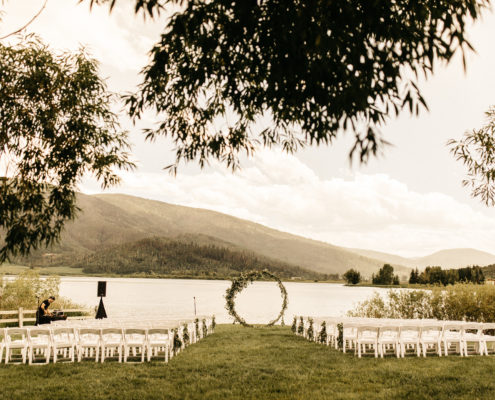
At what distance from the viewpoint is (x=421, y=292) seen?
72.1 ft

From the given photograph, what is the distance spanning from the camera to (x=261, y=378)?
10.1 meters

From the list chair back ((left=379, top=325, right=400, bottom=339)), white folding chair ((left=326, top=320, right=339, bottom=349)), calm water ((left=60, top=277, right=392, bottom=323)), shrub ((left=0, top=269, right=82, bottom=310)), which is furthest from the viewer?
calm water ((left=60, top=277, right=392, bottom=323))

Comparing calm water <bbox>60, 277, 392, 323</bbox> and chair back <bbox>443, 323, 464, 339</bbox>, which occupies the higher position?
chair back <bbox>443, 323, 464, 339</bbox>

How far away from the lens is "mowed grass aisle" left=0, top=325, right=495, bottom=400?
28.3 feet

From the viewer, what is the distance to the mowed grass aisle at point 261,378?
8633 mm

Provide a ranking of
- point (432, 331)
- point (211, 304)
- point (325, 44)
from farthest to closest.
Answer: point (211, 304)
point (432, 331)
point (325, 44)

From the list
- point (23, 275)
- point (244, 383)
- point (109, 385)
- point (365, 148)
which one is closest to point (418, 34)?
point (365, 148)

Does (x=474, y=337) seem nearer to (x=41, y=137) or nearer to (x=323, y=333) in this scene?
(x=323, y=333)

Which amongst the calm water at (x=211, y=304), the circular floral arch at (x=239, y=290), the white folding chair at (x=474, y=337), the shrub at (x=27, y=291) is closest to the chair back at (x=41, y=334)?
the calm water at (x=211, y=304)

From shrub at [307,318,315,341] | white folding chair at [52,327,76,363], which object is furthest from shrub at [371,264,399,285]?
white folding chair at [52,327,76,363]

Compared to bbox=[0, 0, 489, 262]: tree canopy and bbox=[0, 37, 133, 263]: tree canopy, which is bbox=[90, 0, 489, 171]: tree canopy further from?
bbox=[0, 37, 133, 263]: tree canopy

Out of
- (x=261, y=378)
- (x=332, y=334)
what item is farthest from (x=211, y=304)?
(x=261, y=378)

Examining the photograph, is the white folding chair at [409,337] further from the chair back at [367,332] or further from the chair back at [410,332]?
the chair back at [367,332]

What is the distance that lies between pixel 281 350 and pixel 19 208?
8634mm
